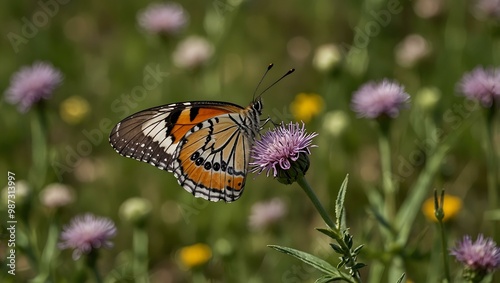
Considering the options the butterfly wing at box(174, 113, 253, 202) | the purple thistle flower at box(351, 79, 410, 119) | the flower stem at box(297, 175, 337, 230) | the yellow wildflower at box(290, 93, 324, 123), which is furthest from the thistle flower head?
the yellow wildflower at box(290, 93, 324, 123)

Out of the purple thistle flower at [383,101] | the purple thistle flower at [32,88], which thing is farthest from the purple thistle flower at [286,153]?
the purple thistle flower at [32,88]

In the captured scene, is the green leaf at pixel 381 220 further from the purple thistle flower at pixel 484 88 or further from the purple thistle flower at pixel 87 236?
the purple thistle flower at pixel 87 236

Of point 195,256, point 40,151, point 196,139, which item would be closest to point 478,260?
point 196,139

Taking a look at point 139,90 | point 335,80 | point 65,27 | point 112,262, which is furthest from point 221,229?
point 65,27

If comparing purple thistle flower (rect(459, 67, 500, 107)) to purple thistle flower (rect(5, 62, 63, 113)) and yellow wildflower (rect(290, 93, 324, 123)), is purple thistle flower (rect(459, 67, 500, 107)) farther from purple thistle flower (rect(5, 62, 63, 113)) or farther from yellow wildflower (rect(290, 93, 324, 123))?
purple thistle flower (rect(5, 62, 63, 113))

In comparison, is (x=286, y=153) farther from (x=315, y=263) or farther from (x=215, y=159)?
(x=215, y=159)

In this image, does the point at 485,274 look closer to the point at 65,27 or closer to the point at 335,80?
the point at 335,80
